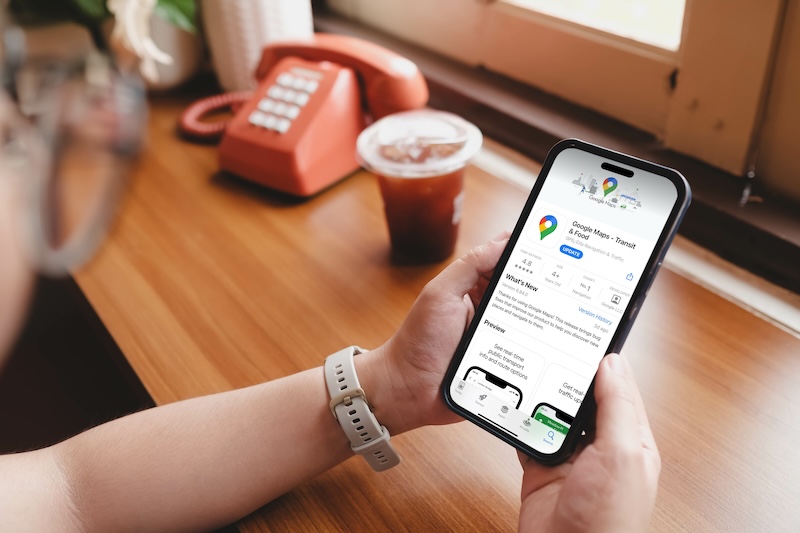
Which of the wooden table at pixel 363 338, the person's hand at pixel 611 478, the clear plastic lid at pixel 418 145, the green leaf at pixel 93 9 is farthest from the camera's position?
the green leaf at pixel 93 9

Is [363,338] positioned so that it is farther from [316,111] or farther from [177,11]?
[177,11]

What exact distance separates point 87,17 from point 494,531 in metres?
0.94

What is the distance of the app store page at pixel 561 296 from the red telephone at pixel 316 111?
38 cm

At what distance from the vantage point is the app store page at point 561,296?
A: 0.48m

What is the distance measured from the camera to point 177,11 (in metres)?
1.01

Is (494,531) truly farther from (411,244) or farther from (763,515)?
(411,244)

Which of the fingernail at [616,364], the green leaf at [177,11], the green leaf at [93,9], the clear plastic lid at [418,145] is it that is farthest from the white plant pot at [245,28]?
the fingernail at [616,364]

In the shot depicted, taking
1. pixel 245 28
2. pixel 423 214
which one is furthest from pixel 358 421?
pixel 245 28

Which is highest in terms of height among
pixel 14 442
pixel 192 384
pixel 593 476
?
pixel 593 476

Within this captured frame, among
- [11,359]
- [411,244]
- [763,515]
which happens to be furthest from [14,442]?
[763,515]

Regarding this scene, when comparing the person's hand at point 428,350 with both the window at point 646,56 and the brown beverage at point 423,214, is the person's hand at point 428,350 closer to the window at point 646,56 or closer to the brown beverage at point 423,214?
the brown beverage at point 423,214

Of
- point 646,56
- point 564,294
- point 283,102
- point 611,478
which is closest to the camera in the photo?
point 611,478

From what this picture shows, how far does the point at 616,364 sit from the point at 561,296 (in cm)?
7

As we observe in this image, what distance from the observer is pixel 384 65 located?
0.85 metres
